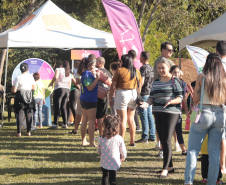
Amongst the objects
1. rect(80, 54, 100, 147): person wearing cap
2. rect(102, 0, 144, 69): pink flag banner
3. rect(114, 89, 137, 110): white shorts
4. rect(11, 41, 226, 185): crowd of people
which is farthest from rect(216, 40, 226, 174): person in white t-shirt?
rect(102, 0, 144, 69): pink flag banner

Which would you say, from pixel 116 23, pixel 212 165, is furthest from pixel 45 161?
pixel 116 23

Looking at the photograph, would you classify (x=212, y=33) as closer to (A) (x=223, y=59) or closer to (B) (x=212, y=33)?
(B) (x=212, y=33)

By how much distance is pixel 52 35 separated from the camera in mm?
9148

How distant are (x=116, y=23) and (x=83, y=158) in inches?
154

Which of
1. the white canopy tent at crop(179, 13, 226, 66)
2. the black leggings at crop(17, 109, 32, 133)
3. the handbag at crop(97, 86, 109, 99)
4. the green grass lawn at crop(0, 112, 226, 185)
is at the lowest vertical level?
the green grass lawn at crop(0, 112, 226, 185)

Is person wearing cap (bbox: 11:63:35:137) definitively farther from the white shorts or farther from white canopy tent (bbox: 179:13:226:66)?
white canopy tent (bbox: 179:13:226:66)

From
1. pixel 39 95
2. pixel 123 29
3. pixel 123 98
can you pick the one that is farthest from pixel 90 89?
pixel 39 95

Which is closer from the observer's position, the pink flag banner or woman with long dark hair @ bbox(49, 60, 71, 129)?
the pink flag banner

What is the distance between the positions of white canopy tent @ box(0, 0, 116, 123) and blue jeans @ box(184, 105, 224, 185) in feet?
19.3

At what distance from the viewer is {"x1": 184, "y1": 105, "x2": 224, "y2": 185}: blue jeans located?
3645 mm

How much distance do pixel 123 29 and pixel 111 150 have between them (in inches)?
192

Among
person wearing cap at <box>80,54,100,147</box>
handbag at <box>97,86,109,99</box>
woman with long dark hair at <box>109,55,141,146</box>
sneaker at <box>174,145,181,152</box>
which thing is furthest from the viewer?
handbag at <box>97,86,109,99</box>

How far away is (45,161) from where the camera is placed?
5500mm

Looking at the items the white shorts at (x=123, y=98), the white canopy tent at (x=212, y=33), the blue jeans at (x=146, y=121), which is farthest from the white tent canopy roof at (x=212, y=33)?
the white shorts at (x=123, y=98)
